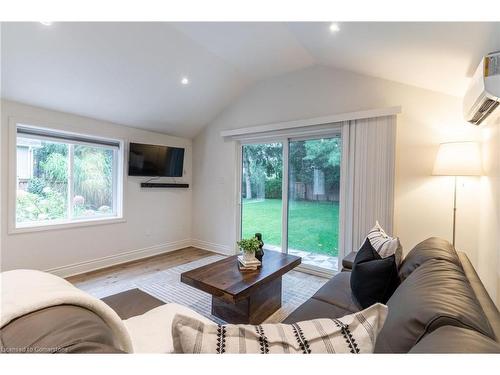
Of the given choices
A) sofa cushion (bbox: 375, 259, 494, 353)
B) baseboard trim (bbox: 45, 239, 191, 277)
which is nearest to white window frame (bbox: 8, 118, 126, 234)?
baseboard trim (bbox: 45, 239, 191, 277)

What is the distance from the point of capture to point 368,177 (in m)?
2.94

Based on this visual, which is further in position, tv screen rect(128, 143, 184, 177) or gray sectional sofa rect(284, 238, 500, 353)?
tv screen rect(128, 143, 184, 177)

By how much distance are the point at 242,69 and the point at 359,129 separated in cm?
184

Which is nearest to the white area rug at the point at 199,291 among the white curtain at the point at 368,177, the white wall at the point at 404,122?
the white curtain at the point at 368,177

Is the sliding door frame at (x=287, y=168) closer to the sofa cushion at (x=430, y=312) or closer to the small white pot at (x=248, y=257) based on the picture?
the small white pot at (x=248, y=257)

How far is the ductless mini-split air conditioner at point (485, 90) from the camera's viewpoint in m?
1.29

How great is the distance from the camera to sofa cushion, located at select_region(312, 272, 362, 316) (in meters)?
1.60

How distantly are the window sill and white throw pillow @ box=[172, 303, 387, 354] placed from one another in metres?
3.39

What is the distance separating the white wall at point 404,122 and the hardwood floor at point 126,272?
871 millimetres

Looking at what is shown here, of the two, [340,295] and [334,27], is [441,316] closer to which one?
[340,295]

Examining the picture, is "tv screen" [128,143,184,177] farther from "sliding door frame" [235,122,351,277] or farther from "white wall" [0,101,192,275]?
"sliding door frame" [235,122,351,277]

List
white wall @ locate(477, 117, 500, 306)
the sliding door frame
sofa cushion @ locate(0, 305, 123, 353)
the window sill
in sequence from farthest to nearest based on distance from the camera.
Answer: the sliding door frame < the window sill < white wall @ locate(477, 117, 500, 306) < sofa cushion @ locate(0, 305, 123, 353)
